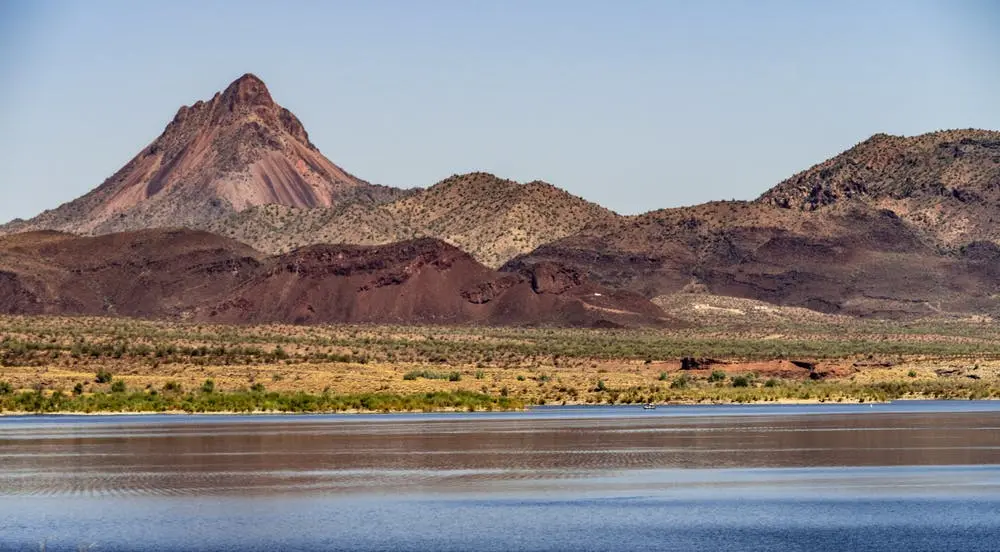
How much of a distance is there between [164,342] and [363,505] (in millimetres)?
77372

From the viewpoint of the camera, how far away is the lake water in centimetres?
3014

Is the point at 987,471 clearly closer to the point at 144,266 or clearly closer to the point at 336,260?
the point at 336,260

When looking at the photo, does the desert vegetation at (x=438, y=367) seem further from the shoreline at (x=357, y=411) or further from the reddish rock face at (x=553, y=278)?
the reddish rock face at (x=553, y=278)

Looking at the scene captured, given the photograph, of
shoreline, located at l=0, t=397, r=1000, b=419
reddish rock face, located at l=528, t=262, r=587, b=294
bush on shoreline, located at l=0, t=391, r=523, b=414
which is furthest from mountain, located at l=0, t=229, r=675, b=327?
bush on shoreline, located at l=0, t=391, r=523, b=414

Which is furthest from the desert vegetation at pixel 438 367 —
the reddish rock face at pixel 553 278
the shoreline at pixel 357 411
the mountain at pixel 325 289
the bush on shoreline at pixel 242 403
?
the reddish rock face at pixel 553 278

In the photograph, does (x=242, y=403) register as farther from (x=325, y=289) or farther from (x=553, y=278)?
(x=553, y=278)

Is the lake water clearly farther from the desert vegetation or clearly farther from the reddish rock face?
the reddish rock face

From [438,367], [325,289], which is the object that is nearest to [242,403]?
[438,367]

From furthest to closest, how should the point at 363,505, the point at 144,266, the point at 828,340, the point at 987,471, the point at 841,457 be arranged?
the point at 144,266 < the point at 828,340 < the point at 841,457 < the point at 987,471 < the point at 363,505

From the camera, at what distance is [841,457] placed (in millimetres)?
45094

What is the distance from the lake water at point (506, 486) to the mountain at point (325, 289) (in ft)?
318

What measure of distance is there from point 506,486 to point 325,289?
410ft

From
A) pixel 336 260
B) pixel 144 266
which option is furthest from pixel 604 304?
pixel 144 266

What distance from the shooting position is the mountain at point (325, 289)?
15900cm
